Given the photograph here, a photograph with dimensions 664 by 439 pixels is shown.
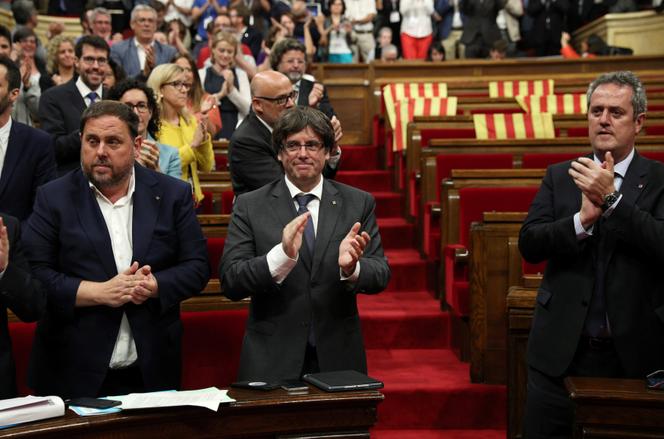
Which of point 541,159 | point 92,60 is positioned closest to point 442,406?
point 541,159

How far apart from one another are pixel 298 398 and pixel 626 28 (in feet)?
24.3

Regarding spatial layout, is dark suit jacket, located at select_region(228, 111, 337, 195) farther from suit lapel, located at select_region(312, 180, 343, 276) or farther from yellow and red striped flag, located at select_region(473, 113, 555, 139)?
yellow and red striped flag, located at select_region(473, 113, 555, 139)

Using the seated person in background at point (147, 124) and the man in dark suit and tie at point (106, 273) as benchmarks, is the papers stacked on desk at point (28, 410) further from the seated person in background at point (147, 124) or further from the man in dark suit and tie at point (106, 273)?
the seated person in background at point (147, 124)

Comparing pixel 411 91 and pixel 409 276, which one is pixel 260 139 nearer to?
pixel 409 276

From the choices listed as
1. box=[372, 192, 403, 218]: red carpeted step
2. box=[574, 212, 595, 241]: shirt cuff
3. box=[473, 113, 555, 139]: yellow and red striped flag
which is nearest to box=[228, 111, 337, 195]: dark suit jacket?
box=[574, 212, 595, 241]: shirt cuff

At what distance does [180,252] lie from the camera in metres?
2.15

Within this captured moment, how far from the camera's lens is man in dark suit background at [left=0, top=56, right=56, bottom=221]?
2.53 metres

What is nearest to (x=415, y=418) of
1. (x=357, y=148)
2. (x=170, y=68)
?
(x=170, y=68)

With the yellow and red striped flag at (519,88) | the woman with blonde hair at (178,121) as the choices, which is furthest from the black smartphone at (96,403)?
the yellow and red striped flag at (519,88)

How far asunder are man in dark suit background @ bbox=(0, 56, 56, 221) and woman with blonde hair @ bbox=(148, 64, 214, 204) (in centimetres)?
61

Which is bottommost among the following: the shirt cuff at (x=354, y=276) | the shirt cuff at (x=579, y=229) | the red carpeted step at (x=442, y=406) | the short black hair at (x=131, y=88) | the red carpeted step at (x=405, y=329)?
the red carpeted step at (x=442, y=406)

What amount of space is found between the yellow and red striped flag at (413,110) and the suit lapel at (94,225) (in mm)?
2935

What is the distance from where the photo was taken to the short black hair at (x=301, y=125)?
213cm

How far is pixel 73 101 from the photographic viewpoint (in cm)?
330
